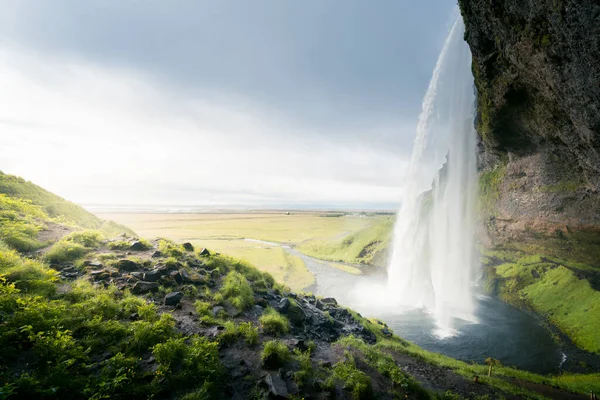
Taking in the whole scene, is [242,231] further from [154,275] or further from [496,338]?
[154,275]

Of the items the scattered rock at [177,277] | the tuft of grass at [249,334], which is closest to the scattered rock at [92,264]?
the scattered rock at [177,277]

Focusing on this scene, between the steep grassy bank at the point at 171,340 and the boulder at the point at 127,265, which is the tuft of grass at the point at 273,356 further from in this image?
the boulder at the point at 127,265

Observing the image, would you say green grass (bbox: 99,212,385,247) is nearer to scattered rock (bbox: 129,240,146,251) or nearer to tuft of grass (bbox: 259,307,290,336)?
scattered rock (bbox: 129,240,146,251)

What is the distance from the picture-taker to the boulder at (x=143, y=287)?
46.5ft

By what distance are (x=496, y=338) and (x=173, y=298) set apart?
31.1m

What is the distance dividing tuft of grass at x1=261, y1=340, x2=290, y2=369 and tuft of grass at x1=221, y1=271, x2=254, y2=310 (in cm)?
537

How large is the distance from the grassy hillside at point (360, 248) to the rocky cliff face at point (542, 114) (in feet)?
89.2

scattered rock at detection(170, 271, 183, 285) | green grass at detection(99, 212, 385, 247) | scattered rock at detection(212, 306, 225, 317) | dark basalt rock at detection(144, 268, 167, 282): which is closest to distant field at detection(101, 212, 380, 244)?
green grass at detection(99, 212, 385, 247)

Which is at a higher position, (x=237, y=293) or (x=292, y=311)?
(x=237, y=293)

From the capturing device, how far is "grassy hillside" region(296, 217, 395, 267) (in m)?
65.9

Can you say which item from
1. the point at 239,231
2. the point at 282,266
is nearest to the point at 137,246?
the point at 282,266

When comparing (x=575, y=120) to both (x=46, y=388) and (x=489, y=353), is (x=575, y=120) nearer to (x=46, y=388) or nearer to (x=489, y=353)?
(x=489, y=353)

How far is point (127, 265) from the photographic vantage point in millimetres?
16828

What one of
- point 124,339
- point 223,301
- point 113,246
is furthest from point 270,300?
point 113,246
